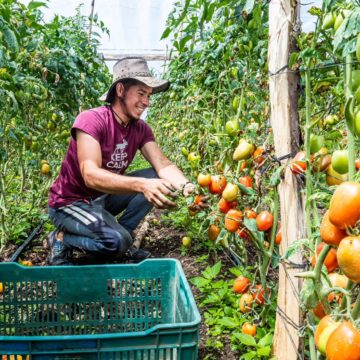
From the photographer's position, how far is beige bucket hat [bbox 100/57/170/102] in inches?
91.1

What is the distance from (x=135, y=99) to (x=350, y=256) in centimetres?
183

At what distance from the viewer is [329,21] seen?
103cm

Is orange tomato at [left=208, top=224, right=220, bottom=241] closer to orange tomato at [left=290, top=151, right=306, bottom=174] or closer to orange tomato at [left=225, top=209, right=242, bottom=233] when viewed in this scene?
orange tomato at [left=225, top=209, right=242, bottom=233]

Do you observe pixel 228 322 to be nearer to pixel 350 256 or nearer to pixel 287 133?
pixel 287 133

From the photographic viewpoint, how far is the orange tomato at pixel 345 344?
67 cm

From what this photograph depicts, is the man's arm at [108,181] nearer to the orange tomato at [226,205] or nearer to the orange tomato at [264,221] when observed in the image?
the orange tomato at [226,205]

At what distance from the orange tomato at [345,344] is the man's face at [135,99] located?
5.89 ft

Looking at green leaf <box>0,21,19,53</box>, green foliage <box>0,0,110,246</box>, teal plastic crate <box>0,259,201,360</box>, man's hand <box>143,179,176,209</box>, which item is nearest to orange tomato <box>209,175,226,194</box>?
man's hand <box>143,179,176,209</box>

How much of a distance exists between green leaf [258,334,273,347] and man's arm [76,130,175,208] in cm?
59

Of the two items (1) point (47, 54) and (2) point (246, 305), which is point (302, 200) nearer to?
(2) point (246, 305)

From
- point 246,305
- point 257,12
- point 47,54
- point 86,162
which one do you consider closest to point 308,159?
point 257,12

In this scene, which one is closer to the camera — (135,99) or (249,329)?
(249,329)

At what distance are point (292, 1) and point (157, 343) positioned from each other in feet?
3.24

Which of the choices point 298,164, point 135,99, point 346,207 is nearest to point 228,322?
point 298,164
